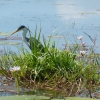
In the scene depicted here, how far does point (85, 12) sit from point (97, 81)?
8.79 metres

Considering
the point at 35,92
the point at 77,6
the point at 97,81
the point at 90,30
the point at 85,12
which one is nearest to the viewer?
the point at 35,92

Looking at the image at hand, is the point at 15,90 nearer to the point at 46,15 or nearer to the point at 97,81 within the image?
the point at 97,81

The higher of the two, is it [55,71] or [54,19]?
[54,19]

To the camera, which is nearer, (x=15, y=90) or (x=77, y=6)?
(x=15, y=90)

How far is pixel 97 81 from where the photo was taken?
18.5 ft

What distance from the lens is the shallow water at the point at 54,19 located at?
10617 millimetres

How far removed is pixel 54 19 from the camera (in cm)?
1267

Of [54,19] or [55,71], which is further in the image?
[54,19]

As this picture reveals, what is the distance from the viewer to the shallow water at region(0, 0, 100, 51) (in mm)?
10617

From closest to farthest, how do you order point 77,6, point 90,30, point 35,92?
1. point 35,92
2. point 90,30
3. point 77,6

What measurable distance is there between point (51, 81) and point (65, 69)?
277 millimetres

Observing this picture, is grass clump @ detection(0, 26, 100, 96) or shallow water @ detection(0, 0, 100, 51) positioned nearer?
grass clump @ detection(0, 26, 100, 96)

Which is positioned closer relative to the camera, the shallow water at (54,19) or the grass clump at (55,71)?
the grass clump at (55,71)

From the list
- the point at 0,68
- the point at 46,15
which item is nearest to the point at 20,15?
the point at 46,15
